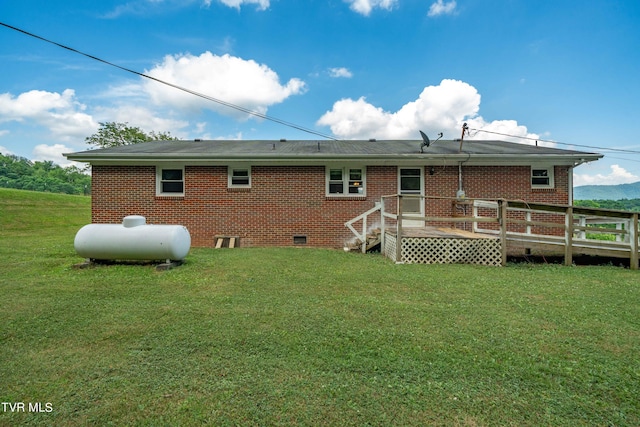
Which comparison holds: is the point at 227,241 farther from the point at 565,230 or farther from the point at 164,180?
the point at 565,230

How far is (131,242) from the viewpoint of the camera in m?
6.59

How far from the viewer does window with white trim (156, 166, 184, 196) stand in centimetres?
1049

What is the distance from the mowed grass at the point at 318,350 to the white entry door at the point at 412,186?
4.88 metres

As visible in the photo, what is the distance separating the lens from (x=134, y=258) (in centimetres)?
671

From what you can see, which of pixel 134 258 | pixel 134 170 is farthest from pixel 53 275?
pixel 134 170

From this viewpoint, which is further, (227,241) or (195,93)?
(195,93)

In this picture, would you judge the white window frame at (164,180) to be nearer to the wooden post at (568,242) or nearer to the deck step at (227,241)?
the deck step at (227,241)

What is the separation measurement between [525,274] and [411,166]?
512cm

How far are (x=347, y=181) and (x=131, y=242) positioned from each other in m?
6.61

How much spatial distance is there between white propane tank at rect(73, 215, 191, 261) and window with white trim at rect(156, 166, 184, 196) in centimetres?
385

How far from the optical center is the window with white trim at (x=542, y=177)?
34.7ft

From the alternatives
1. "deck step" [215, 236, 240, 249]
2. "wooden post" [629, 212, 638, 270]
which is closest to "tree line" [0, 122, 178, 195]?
"deck step" [215, 236, 240, 249]

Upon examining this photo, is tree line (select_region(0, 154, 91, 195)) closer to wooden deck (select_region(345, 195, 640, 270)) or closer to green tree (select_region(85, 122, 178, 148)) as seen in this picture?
green tree (select_region(85, 122, 178, 148))

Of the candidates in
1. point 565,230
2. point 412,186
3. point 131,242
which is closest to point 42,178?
point 131,242
